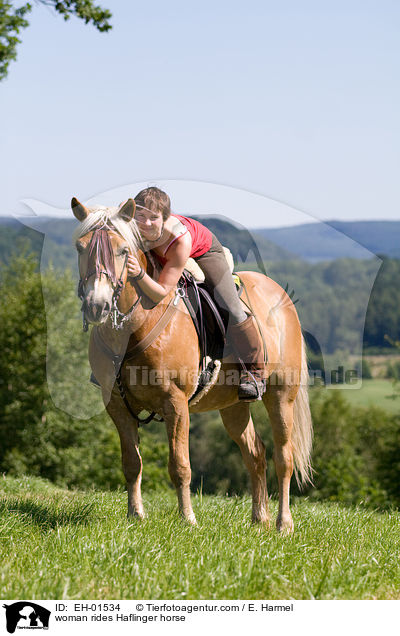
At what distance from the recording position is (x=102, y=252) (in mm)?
4582

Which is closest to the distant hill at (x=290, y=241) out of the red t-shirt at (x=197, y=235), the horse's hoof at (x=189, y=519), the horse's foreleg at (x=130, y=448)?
the red t-shirt at (x=197, y=235)

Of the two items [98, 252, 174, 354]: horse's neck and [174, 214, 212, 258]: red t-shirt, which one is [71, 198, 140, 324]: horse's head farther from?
[174, 214, 212, 258]: red t-shirt

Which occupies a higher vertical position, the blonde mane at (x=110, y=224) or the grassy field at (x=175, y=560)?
the blonde mane at (x=110, y=224)

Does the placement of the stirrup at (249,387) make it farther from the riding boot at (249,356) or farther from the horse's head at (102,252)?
the horse's head at (102,252)

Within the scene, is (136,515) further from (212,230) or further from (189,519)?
(212,230)

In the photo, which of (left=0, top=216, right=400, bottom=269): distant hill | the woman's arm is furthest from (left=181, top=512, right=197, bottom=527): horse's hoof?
(left=0, top=216, right=400, bottom=269): distant hill

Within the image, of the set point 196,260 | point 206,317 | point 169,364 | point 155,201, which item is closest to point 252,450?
point 206,317

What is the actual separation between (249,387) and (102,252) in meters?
2.17

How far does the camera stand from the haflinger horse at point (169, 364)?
4.70m

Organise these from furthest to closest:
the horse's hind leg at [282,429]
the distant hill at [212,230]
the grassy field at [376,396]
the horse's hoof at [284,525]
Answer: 1. the grassy field at [376,396]
2. the horse's hind leg at [282,429]
3. the horse's hoof at [284,525]
4. the distant hill at [212,230]

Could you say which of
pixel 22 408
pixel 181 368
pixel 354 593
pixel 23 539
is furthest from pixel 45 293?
pixel 22 408

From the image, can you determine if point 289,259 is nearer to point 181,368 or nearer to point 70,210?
point 181,368

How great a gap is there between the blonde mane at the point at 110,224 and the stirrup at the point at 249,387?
1.88 m

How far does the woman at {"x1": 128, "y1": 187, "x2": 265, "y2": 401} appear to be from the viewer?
16.1ft
